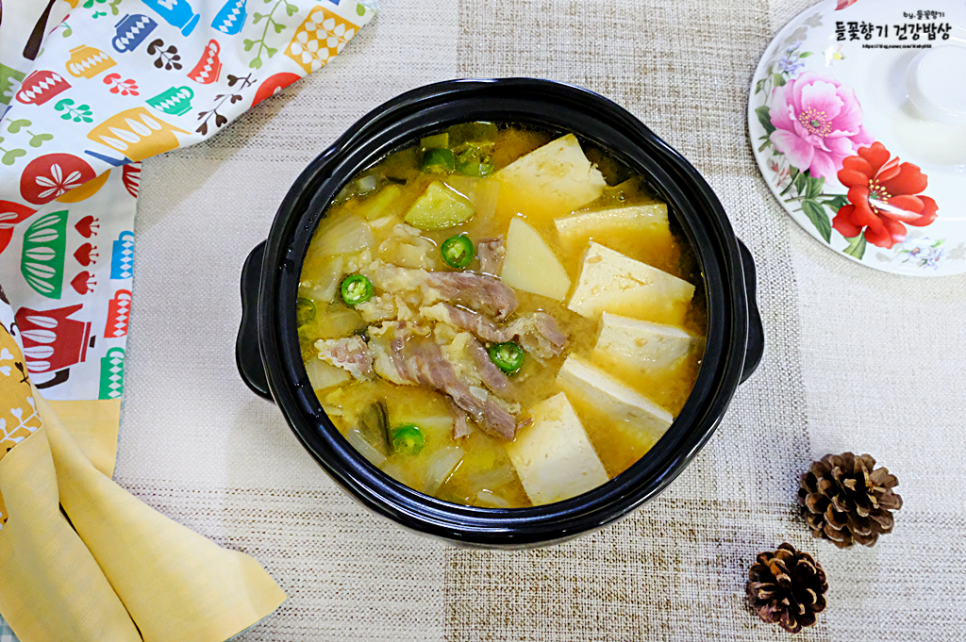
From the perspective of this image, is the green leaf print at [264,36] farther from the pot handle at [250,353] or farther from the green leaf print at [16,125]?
the pot handle at [250,353]

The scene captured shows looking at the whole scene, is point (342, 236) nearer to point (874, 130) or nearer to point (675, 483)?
point (675, 483)

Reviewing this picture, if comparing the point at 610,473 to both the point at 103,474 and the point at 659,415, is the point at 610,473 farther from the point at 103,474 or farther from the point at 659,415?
the point at 103,474

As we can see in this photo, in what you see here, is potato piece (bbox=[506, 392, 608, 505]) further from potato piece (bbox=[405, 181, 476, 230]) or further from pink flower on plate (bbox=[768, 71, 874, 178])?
pink flower on plate (bbox=[768, 71, 874, 178])

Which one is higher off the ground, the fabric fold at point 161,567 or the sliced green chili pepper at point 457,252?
the sliced green chili pepper at point 457,252

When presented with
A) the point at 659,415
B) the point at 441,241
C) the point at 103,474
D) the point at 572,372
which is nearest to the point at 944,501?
the point at 659,415

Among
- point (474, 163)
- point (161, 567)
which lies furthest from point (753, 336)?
point (161, 567)

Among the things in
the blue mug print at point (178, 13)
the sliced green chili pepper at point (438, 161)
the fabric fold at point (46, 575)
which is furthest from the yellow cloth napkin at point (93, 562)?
the sliced green chili pepper at point (438, 161)
